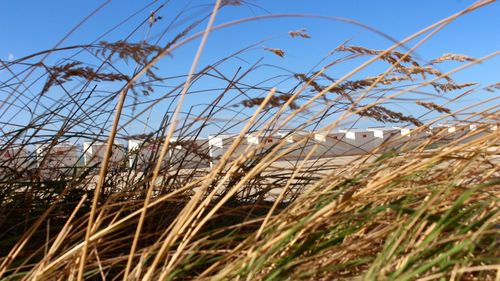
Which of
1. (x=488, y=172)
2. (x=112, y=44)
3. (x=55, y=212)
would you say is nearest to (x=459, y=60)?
(x=488, y=172)

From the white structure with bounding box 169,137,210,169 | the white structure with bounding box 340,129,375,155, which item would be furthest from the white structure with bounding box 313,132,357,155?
the white structure with bounding box 169,137,210,169

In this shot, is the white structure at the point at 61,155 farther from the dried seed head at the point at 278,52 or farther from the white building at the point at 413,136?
the white building at the point at 413,136

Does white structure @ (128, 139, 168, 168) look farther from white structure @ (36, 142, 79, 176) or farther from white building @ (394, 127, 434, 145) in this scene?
white building @ (394, 127, 434, 145)

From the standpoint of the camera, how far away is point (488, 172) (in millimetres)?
1152

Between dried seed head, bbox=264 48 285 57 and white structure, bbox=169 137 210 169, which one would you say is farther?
white structure, bbox=169 137 210 169

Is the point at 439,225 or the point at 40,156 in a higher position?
the point at 40,156

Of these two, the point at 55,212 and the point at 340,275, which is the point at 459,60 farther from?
the point at 55,212

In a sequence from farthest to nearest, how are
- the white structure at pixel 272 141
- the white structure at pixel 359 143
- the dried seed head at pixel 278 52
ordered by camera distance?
the white structure at pixel 359 143, the dried seed head at pixel 278 52, the white structure at pixel 272 141

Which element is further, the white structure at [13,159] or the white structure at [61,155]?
the white structure at [61,155]

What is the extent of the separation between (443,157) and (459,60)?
1.53ft

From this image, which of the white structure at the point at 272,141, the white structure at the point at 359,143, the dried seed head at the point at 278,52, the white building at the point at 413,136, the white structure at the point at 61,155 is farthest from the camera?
the white structure at the point at 61,155

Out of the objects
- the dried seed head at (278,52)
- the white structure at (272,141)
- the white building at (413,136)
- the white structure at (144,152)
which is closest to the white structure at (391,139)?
the white building at (413,136)

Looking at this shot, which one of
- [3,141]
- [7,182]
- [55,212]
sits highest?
[3,141]

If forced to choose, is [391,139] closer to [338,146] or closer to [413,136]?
[413,136]
